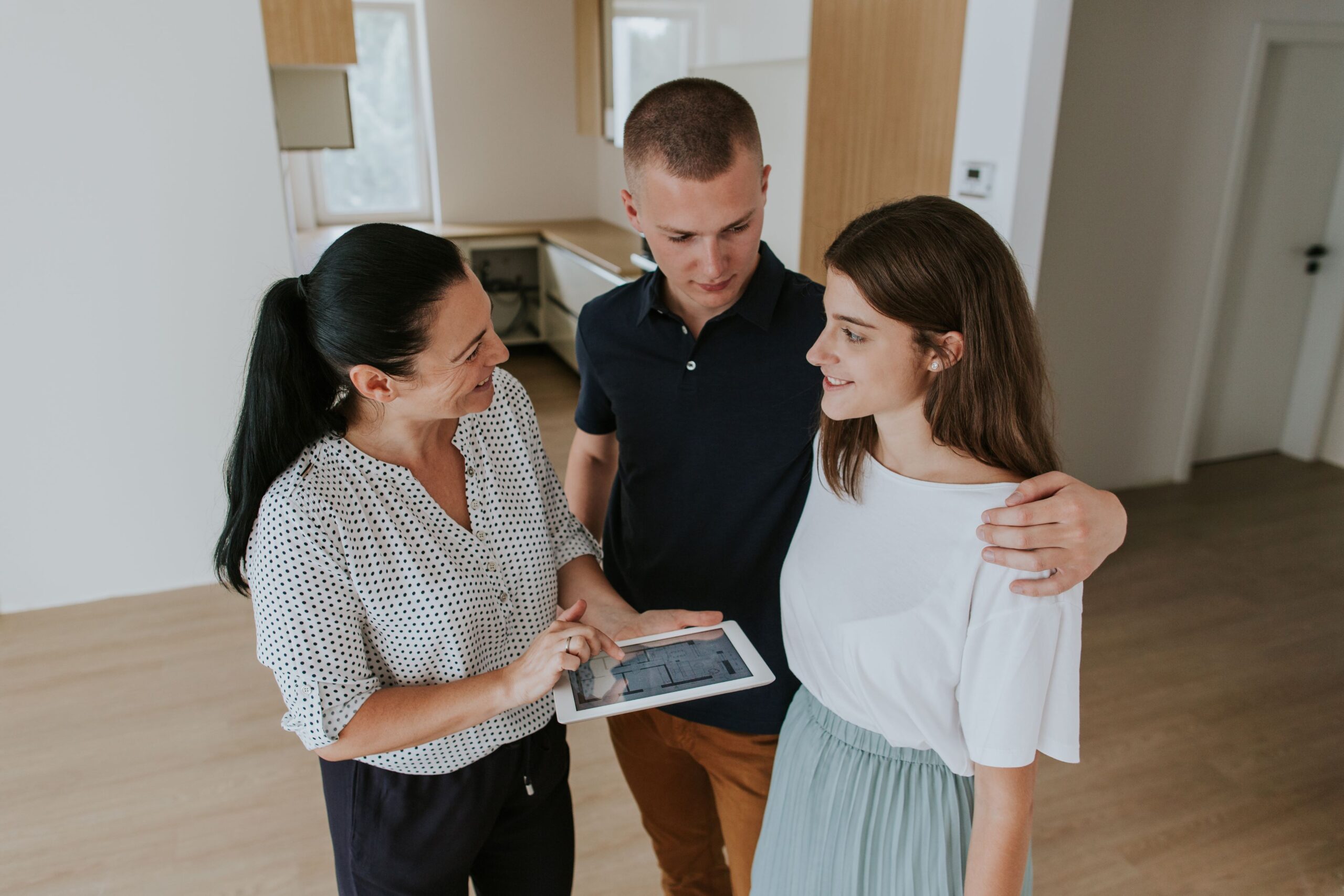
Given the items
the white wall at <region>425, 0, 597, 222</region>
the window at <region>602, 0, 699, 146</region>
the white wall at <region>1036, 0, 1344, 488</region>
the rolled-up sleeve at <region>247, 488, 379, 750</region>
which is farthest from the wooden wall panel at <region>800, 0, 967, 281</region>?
the white wall at <region>425, 0, 597, 222</region>

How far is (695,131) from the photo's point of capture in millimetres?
1352

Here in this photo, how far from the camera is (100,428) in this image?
3354 mm

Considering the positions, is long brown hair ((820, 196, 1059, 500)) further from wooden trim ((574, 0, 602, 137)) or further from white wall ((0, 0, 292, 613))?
wooden trim ((574, 0, 602, 137))

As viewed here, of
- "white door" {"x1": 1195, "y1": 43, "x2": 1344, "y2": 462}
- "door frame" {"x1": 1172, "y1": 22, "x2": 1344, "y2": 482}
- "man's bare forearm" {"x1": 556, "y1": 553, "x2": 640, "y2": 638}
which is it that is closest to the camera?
→ "man's bare forearm" {"x1": 556, "y1": 553, "x2": 640, "y2": 638}

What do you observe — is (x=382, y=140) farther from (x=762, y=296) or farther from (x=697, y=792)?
(x=697, y=792)

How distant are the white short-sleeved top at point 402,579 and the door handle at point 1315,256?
4.78 m

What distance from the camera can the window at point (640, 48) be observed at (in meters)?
4.79

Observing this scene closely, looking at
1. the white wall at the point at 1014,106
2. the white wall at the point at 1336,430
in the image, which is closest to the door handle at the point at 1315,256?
A: the white wall at the point at 1336,430

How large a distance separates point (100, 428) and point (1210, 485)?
16.2 ft

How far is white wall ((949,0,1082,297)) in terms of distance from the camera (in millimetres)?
2855

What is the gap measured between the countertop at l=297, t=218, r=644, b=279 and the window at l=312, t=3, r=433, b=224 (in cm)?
25

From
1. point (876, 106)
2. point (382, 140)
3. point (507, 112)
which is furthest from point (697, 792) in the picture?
point (382, 140)

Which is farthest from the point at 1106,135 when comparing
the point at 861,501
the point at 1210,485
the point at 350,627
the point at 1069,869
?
the point at 350,627

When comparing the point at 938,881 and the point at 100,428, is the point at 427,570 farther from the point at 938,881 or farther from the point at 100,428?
the point at 100,428
